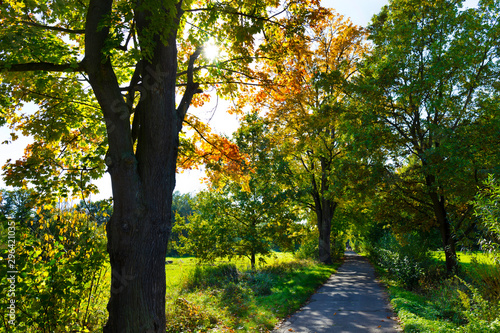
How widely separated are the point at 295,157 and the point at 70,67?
18.0m

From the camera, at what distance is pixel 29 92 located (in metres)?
6.02

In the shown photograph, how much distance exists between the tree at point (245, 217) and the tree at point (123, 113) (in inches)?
378

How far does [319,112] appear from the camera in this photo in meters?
14.9

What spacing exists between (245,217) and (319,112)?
6594 millimetres

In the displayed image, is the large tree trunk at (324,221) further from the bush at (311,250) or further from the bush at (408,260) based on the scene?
the bush at (408,260)

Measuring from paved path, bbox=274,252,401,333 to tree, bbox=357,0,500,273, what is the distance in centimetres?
384

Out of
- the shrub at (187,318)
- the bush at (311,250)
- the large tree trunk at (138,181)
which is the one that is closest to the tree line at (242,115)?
the large tree trunk at (138,181)

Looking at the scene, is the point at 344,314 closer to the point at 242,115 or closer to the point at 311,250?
the point at 242,115

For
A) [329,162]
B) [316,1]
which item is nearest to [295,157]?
Answer: [329,162]

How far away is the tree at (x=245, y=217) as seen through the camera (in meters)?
15.8

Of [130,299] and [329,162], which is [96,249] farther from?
[329,162]

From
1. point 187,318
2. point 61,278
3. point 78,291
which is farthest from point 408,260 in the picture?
point 61,278

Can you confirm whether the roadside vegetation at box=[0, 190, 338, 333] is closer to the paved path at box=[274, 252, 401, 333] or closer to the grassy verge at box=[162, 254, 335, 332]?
the grassy verge at box=[162, 254, 335, 332]

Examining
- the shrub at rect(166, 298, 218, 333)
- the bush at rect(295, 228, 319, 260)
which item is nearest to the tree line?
the shrub at rect(166, 298, 218, 333)
